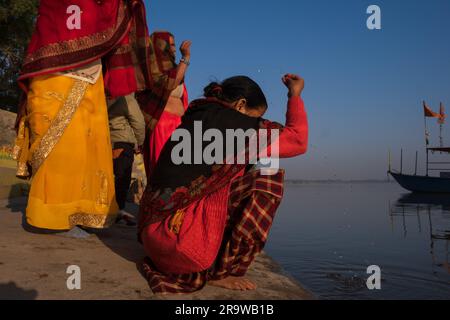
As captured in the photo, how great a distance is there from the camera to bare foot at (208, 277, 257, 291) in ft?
7.06

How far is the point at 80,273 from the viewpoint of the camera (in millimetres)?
2246

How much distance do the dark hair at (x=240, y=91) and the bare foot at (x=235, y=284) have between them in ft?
3.23

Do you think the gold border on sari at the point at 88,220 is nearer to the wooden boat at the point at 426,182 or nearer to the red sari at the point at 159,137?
the red sari at the point at 159,137

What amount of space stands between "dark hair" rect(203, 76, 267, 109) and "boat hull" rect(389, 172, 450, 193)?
1437 inches

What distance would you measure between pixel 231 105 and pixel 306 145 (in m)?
0.51

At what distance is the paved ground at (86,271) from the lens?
→ 1959mm

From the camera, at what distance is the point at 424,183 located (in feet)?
118

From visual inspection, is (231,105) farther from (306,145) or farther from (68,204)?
(68,204)

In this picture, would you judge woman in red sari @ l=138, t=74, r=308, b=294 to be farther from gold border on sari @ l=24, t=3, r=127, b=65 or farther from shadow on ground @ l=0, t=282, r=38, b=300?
gold border on sari @ l=24, t=3, r=127, b=65

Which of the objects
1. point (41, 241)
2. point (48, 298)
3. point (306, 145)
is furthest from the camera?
point (41, 241)

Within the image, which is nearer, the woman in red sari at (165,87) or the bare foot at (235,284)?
the bare foot at (235,284)

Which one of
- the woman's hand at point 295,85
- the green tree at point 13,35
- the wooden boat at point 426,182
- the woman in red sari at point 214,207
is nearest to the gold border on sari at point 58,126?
the woman in red sari at point 214,207
